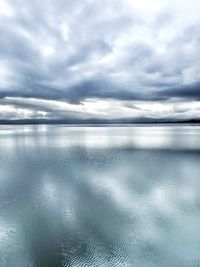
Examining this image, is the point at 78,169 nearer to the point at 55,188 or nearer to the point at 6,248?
the point at 55,188

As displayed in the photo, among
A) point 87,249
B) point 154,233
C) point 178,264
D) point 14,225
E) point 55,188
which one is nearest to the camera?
point 178,264

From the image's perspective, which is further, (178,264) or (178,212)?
(178,212)

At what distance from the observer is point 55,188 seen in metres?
16.0

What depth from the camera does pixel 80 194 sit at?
14.6 meters

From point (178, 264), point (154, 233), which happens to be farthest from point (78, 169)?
point (178, 264)

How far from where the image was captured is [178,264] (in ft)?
24.1

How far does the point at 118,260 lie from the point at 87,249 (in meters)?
1.30

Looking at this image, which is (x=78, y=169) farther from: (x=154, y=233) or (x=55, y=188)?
(x=154, y=233)

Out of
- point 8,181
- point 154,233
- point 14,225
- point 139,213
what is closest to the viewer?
point 154,233

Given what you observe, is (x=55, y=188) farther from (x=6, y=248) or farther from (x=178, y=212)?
(x=178, y=212)

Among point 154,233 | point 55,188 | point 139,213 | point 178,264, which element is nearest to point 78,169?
point 55,188

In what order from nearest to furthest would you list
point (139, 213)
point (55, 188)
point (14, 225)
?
point (14, 225) → point (139, 213) → point (55, 188)

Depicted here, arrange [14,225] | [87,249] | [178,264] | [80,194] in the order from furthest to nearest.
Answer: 1. [80,194]
2. [14,225]
3. [87,249]
4. [178,264]

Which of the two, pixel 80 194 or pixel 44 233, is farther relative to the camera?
pixel 80 194
